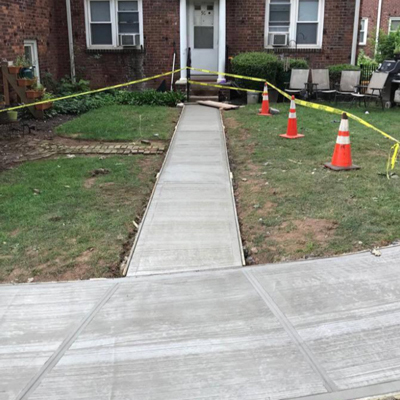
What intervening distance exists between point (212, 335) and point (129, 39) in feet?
48.9

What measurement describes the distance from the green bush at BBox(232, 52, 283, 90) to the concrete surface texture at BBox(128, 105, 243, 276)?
657 cm

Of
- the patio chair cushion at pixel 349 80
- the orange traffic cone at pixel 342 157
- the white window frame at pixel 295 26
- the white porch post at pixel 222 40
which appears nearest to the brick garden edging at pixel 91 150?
the orange traffic cone at pixel 342 157

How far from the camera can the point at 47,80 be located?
15.4m

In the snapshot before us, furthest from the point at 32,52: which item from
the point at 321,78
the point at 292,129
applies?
the point at 292,129

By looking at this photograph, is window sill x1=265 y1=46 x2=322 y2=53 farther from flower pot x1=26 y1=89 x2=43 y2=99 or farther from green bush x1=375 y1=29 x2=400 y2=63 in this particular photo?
flower pot x1=26 y1=89 x2=43 y2=99

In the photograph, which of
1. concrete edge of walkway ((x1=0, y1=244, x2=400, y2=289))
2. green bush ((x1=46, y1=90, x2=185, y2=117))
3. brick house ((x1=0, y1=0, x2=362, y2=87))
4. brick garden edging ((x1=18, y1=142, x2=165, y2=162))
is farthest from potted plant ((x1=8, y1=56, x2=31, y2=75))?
concrete edge of walkway ((x1=0, y1=244, x2=400, y2=289))

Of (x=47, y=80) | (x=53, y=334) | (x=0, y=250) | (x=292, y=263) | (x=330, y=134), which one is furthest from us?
(x=47, y=80)

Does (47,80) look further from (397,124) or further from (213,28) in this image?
(397,124)

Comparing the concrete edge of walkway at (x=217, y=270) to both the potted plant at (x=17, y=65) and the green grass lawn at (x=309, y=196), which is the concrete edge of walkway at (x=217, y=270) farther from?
the potted plant at (x=17, y=65)

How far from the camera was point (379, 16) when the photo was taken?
86.9 feet

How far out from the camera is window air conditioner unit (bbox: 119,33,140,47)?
651 inches

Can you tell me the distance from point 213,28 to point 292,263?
14031 millimetres

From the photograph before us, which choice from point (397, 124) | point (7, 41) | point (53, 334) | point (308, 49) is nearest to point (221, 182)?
point (53, 334)

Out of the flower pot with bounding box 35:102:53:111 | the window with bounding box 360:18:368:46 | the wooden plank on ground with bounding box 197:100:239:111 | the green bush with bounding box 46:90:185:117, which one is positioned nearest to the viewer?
the flower pot with bounding box 35:102:53:111
